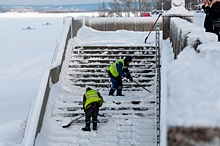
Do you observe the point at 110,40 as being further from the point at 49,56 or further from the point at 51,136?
the point at 49,56

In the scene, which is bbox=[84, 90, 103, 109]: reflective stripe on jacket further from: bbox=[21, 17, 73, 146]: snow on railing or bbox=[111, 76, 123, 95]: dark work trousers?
bbox=[111, 76, 123, 95]: dark work trousers

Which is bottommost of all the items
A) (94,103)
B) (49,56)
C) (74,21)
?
(49,56)

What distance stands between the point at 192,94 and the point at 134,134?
7.41 metres

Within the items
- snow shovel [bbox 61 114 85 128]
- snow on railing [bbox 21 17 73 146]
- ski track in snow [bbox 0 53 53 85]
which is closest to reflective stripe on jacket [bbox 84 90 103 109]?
snow shovel [bbox 61 114 85 128]

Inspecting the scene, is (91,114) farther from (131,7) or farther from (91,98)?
(131,7)

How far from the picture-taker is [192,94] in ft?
4.46

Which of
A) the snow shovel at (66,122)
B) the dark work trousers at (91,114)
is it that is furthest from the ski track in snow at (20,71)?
the dark work trousers at (91,114)

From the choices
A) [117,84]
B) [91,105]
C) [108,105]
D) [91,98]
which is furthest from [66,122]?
[117,84]

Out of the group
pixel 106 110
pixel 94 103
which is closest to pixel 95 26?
pixel 106 110

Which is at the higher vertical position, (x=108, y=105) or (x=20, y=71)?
(x=108, y=105)

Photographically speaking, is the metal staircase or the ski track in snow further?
the ski track in snow

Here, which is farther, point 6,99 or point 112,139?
point 6,99

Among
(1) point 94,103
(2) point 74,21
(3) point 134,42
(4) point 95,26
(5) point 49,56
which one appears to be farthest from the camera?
(5) point 49,56

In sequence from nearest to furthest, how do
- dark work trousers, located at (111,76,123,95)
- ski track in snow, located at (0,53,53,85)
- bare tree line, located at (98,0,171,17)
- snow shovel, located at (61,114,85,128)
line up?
snow shovel, located at (61,114,85,128) < dark work trousers, located at (111,76,123,95) < ski track in snow, located at (0,53,53,85) < bare tree line, located at (98,0,171,17)
